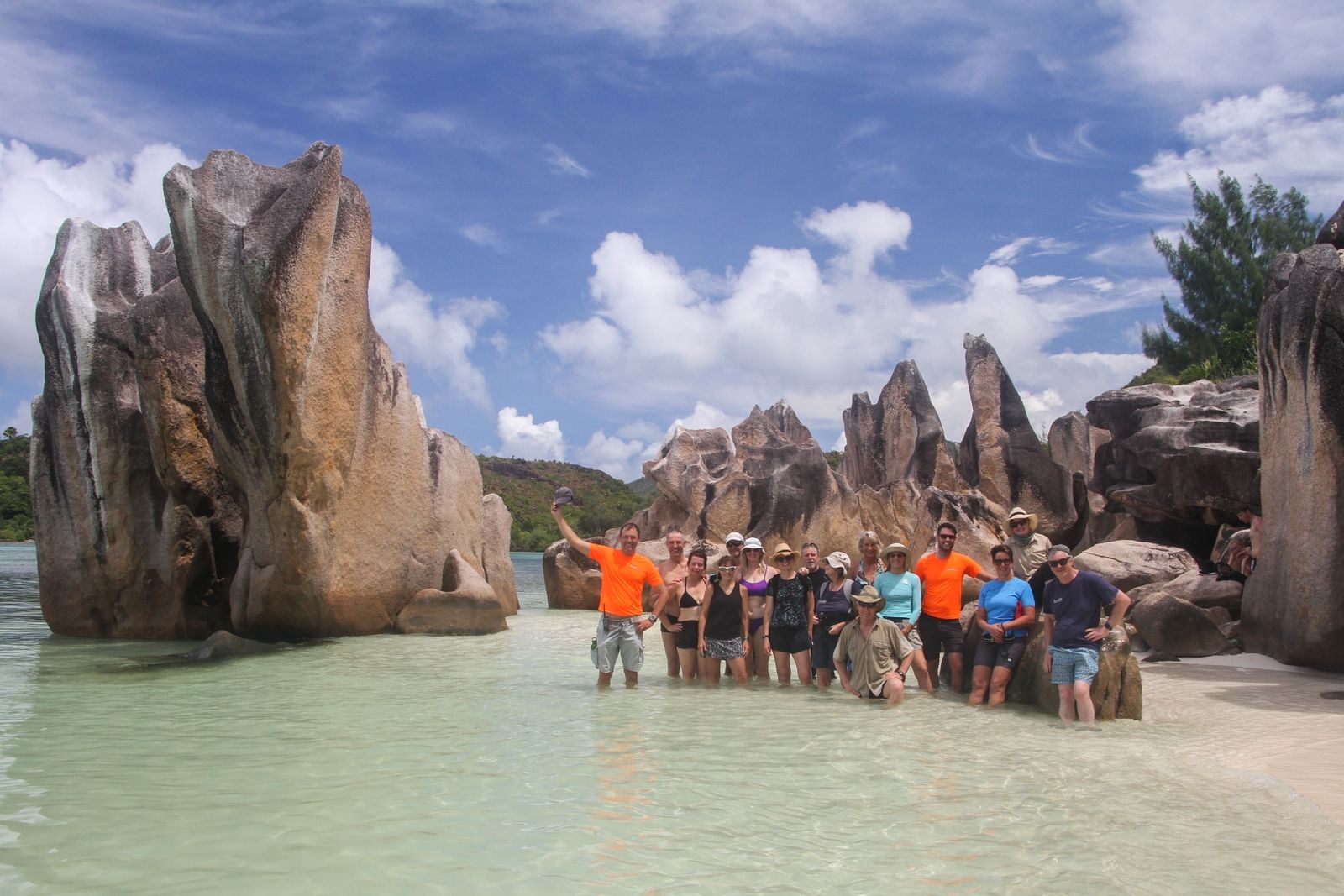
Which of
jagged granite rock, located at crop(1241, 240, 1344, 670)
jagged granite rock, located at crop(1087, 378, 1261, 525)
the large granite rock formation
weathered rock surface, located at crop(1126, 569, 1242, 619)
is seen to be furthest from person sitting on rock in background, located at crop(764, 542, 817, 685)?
jagged granite rock, located at crop(1087, 378, 1261, 525)

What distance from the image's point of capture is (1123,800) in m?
4.81

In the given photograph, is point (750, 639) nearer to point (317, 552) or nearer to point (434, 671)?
point (434, 671)

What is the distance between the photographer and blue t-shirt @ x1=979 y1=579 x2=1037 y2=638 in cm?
Result: 737

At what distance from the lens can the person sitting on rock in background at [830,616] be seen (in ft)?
26.5

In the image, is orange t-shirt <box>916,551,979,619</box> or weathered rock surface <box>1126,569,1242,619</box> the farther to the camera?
weathered rock surface <box>1126,569,1242,619</box>

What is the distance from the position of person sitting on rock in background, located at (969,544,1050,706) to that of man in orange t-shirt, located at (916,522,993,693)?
355 millimetres

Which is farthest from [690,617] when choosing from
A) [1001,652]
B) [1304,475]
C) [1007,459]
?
[1007,459]

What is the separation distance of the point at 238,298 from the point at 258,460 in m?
1.74

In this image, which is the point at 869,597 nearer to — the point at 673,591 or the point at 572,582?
the point at 673,591

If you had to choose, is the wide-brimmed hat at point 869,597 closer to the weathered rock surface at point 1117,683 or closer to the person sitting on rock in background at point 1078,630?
the person sitting on rock in background at point 1078,630

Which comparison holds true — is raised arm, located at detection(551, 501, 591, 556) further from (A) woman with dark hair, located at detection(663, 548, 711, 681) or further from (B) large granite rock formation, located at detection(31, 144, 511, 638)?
(B) large granite rock formation, located at detection(31, 144, 511, 638)

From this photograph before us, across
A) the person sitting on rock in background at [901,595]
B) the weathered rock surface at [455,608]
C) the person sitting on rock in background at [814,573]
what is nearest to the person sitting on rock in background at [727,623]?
the person sitting on rock in background at [814,573]

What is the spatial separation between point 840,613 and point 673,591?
1.38m

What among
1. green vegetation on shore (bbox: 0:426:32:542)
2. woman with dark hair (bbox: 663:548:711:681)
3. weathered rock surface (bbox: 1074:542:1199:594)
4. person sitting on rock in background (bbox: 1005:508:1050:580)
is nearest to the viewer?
person sitting on rock in background (bbox: 1005:508:1050:580)
